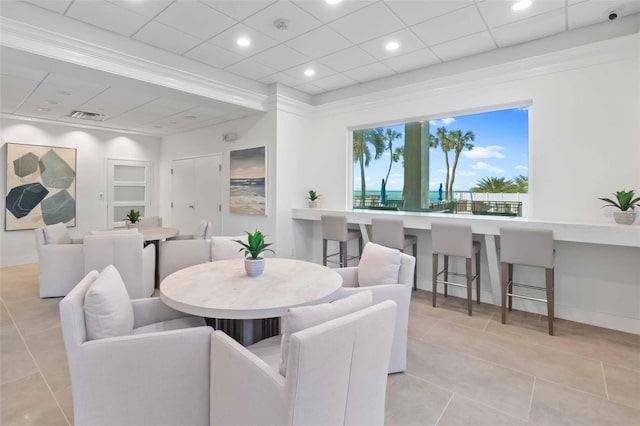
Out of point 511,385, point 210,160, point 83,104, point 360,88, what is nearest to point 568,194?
point 511,385

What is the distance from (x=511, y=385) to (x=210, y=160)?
5.83 metres

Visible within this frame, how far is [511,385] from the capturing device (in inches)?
88.7

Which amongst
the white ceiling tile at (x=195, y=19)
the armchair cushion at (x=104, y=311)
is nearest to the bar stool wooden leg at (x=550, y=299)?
the armchair cushion at (x=104, y=311)

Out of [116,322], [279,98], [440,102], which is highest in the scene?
[279,98]

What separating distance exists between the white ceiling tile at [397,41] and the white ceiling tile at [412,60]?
0.11 m

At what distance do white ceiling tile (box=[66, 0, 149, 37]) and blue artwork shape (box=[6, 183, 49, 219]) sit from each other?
441cm

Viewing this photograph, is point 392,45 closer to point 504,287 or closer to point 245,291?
point 504,287

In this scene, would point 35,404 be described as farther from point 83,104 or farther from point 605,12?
point 605,12

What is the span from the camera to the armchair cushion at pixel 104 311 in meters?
1.59

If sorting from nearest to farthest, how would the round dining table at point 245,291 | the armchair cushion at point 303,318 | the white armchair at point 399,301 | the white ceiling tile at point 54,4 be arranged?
1. the armchair cushion at point 303,318
2. the round dining table at point 245,291
3. the white armchair at point 399,301
4. the white ceiling tile at point 54,4

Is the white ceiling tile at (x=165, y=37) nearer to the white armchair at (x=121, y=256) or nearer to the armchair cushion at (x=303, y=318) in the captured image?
the white armchair at (x=121, y=256)

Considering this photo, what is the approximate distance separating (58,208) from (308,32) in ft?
19.9

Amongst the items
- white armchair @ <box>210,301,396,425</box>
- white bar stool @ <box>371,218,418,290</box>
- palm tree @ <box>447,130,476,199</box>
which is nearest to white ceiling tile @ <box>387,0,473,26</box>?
palm tree @ <box>447,130,476,199</box>

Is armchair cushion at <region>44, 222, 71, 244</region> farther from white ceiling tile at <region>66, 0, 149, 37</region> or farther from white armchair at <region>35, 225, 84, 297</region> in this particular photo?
white ceiling tile at <region>66, 0, 149, 37</region>
